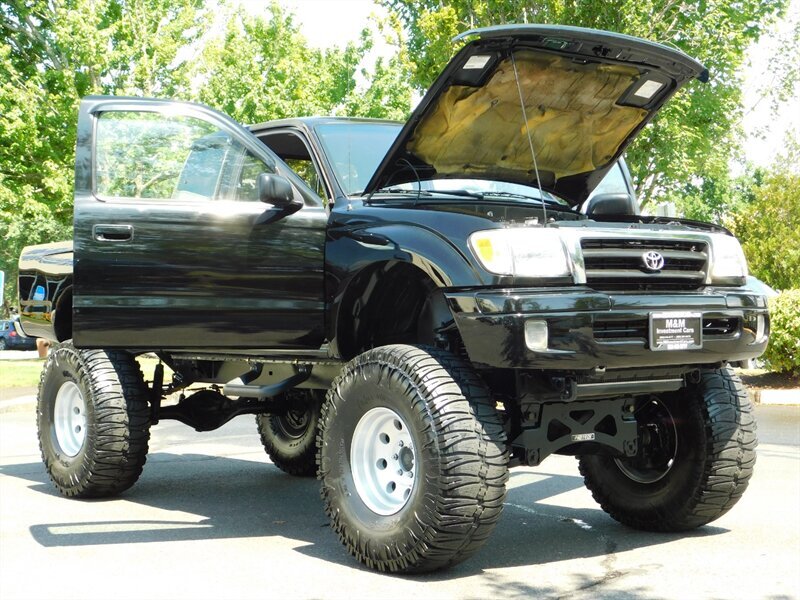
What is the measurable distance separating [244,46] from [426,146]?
82.7 ft

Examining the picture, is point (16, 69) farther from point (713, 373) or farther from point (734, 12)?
point (713, 373)

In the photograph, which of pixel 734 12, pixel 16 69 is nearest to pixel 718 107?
pixel 734 12

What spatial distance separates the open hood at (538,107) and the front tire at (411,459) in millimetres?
1226

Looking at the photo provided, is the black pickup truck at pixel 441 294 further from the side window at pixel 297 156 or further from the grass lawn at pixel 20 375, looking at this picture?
the grass lawn at pixel 20 375

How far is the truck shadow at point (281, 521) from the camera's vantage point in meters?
5.38

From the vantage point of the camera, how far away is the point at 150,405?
7094mm

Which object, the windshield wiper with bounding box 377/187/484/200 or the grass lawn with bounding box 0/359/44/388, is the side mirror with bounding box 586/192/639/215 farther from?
the grass lawn with bounding box 0/359/44/388

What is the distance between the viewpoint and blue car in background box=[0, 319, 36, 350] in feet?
148

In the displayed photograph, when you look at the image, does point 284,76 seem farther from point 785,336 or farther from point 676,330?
point 676,330

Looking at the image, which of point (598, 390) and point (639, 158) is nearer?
point (598, 390)

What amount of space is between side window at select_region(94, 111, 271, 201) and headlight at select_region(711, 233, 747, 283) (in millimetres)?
2518

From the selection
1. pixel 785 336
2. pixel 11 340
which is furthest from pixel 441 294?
pixel 11 340

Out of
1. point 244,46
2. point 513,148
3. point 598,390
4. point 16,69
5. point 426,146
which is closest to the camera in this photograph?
point 598,390

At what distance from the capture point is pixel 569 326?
4.52 meters
